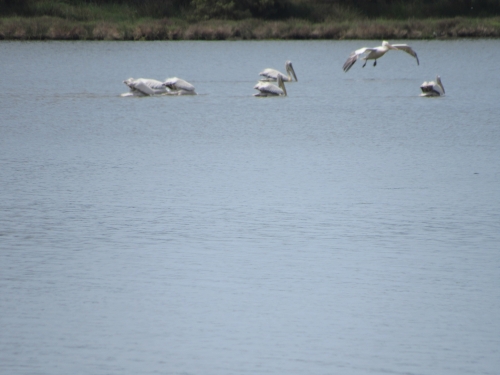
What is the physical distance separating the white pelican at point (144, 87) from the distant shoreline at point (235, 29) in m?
20.0

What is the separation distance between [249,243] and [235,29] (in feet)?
107

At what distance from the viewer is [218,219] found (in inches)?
267

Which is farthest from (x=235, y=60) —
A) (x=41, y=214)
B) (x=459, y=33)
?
(x=41, y=214)

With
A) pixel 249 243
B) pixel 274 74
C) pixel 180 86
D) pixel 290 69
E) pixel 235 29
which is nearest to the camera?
pixel 249 243

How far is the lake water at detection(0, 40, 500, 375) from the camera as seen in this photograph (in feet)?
13.8

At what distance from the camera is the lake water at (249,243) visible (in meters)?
4.21

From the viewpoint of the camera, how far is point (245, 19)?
41.4 m

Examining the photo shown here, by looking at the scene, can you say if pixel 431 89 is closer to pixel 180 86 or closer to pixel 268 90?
pixel 268 90

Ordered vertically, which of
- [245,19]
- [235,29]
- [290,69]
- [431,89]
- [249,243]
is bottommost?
[245,19]

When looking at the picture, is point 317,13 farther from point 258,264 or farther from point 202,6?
point 258,264

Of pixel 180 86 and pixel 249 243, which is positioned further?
pixel 180 86

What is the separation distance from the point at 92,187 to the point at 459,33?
32860 mm

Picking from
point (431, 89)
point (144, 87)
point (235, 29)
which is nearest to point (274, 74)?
point (144, 87)

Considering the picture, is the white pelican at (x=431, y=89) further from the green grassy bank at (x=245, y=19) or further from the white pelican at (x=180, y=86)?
the green grassy bank at (x=245, y=19)
